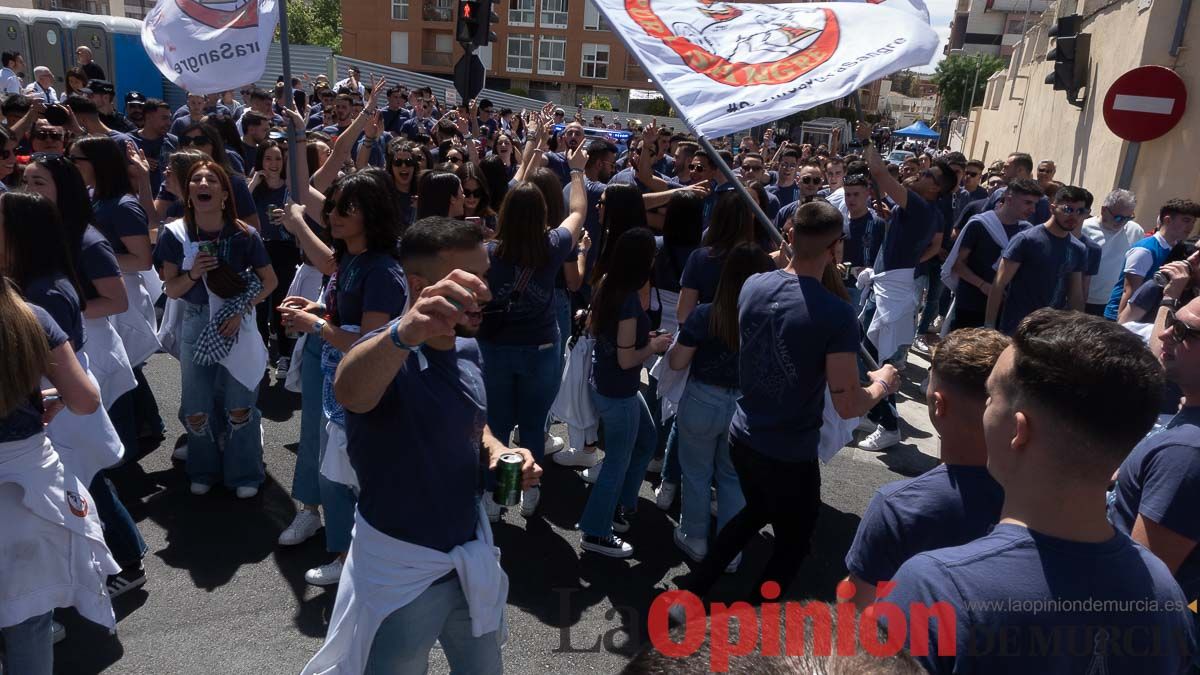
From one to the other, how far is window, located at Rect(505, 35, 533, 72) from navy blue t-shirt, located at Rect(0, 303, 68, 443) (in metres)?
56.3

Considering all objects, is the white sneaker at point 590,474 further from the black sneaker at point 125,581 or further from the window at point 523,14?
the window at point 523,14

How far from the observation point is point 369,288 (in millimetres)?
3172

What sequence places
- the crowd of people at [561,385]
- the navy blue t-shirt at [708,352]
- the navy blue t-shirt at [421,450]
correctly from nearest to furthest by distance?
the crowd of people at [561,385], the navy blue t-shirt at [421,450], the navy blue t-shirt at [708,352]

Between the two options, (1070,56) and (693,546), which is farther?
(1070,56)

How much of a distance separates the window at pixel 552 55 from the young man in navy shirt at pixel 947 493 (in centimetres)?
5656

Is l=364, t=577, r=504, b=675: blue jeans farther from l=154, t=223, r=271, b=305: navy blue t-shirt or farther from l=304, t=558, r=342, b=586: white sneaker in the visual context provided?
l=154, t=223, r=271, b=305: navy blue t-shirt

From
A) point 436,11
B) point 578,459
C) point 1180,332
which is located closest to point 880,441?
point 578,459

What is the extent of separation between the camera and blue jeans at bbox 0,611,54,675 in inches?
102

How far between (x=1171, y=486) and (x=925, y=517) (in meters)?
0.64

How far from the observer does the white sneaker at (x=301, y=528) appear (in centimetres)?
405

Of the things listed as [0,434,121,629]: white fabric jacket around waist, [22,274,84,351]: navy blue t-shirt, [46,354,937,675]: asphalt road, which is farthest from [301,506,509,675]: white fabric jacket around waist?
[22,274,84,351]: navy blue t-shirt

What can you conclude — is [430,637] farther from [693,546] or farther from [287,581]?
[693,546]

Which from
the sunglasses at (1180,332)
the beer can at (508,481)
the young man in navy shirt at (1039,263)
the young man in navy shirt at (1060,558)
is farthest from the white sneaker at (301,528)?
the young man in navy shirt at (1039,263)

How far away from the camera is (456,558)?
2.30 meters
